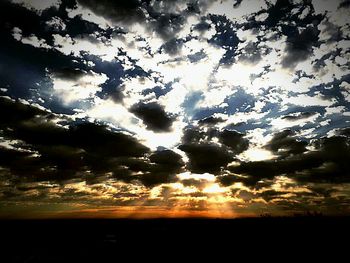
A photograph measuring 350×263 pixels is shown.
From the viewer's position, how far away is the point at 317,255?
4234cm

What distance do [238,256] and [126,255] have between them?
19.9m

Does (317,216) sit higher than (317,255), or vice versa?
(317,216)

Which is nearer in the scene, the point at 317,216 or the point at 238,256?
the point at 238,256

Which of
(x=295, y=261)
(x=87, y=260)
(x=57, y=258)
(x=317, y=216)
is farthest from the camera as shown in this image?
(x=317, y=216)

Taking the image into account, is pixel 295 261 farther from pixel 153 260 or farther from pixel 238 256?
pixel 153 260

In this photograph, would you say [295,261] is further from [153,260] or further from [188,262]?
[153,260]

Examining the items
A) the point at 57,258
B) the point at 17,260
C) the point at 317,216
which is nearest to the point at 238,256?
the point at 57,258

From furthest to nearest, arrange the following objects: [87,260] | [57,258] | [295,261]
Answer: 1. [57,258]
2. [87,260]
3. [295,261]

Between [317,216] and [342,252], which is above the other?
[317,216]

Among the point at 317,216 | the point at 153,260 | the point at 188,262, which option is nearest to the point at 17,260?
the point at 153,260

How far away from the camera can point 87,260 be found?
4078 centimetres

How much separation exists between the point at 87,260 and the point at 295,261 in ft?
108

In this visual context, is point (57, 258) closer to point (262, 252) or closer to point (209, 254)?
point (209, 254)

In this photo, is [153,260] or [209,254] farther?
[209,254]
